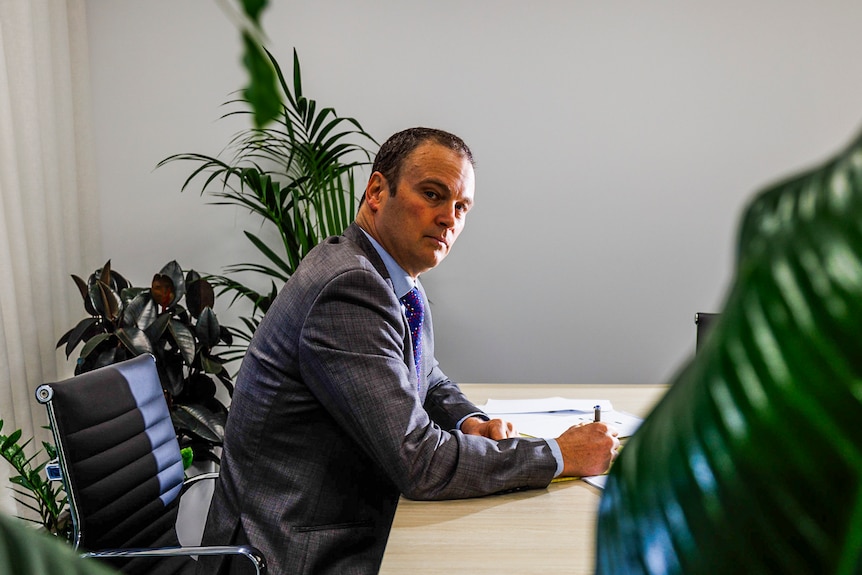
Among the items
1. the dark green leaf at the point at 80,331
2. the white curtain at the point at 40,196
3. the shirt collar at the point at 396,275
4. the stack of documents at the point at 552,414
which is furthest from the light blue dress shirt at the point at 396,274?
the white curtain at the point at 40,196

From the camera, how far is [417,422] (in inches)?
54.9

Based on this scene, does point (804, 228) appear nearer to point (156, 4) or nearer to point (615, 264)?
point (615, 264)

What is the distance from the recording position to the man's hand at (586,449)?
1452 mm

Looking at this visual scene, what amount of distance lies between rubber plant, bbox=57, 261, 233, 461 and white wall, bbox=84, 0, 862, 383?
603 millimetres

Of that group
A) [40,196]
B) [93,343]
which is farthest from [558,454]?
[40,196]

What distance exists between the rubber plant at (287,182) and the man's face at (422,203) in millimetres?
1166

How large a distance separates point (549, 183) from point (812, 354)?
3487mm

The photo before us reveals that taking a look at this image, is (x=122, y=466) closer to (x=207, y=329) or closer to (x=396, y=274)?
(x=396, y=274)

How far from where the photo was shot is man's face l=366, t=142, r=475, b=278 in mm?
1714

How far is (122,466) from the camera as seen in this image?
5.86 feet

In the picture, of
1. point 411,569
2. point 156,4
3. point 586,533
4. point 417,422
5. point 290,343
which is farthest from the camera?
point 156,4

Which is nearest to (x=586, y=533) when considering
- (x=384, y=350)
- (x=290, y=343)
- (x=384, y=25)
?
(x=384, y=350)

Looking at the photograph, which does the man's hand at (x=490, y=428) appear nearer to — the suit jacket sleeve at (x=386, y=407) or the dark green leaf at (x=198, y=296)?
the suit jacket sleeve at (x=386, y=407)

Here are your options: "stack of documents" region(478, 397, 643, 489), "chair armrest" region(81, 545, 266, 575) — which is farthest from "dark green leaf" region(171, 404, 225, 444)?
"chair armrest" region(81, 545, 266, 575)
